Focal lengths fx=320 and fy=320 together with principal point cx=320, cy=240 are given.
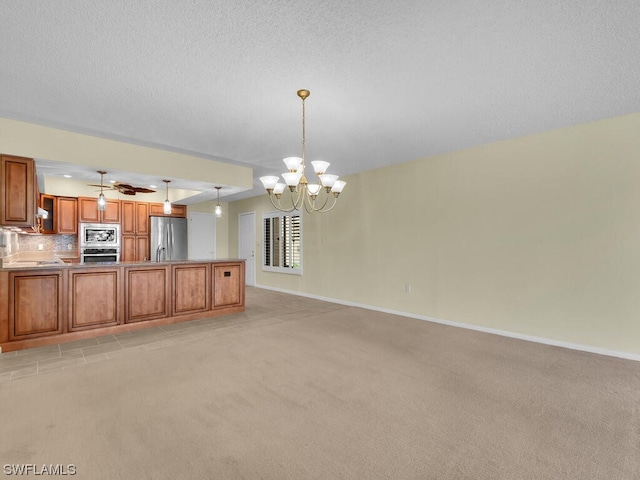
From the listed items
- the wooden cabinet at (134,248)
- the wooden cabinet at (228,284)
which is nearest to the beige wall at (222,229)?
the wooden cabinet at (134,248)

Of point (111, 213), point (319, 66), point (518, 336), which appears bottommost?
point (518, 336)

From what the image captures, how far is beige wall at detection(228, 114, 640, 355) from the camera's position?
11.2ft

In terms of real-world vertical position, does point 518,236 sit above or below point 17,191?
below

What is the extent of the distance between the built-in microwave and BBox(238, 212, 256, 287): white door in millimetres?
3078

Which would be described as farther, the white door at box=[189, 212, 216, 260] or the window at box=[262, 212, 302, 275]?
the white door at box=[189, 212, 216, 260]

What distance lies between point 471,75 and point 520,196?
215 centimetres

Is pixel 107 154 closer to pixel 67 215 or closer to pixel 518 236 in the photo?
pixel 67 215

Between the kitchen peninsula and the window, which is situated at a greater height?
the window

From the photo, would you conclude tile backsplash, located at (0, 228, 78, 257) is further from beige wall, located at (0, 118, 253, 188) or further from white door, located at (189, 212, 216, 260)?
beige wall, located at (0, 118, 253, 188)

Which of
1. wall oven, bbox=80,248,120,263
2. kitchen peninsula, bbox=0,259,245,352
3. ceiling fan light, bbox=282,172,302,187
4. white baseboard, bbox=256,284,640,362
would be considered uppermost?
ceiling fan light, bbox=282,172,302,187

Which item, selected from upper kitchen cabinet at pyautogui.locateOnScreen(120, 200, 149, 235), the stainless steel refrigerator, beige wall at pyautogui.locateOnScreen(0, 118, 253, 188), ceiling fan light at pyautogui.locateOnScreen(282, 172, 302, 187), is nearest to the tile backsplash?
upper kitchen cabinet at pyautogui.locateOnScreen(120, 200, 149, 235)

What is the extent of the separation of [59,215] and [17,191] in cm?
326

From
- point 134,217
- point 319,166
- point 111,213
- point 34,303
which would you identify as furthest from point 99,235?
point 319,166

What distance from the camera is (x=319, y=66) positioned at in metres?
2.42
